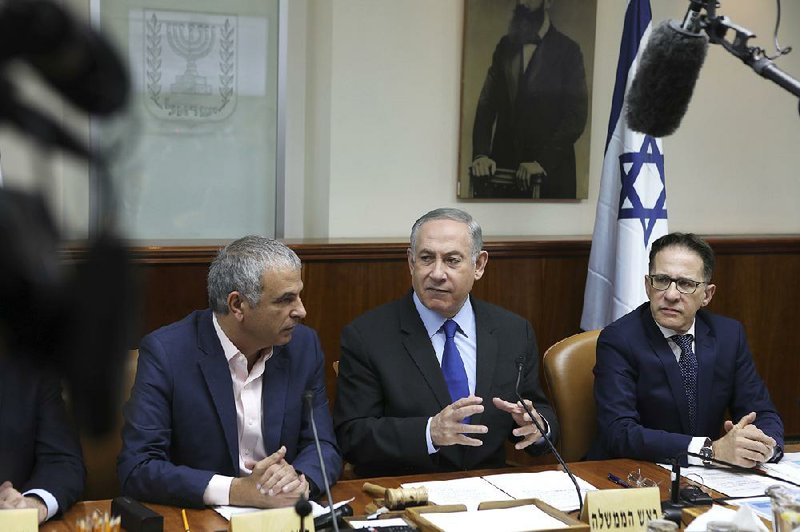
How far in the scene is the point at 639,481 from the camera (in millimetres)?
2924

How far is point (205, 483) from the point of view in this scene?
8.76 ft

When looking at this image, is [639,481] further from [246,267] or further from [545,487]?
[246,267]

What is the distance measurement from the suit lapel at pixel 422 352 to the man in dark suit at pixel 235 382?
39 cm

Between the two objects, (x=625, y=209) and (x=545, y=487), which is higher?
(x=625, y=209)

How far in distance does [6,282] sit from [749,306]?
18.2 ft

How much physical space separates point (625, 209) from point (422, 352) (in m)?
1.94

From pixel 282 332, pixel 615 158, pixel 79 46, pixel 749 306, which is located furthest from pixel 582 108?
pixel 79 46

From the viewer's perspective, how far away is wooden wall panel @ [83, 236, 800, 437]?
14.9 feet

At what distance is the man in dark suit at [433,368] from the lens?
3.31 meters

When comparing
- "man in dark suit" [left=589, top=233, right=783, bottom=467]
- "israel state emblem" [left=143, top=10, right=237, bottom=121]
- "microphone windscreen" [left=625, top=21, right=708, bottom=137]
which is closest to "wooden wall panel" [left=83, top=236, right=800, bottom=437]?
"israel state emblem" [left=143, top=10, right=237, bottom=121]

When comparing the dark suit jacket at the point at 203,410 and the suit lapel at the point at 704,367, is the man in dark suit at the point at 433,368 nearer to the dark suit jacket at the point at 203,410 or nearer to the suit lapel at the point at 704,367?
the dark suit jacket at the point at 203,410

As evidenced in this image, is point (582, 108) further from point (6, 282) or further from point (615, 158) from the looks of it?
point (6, 282)

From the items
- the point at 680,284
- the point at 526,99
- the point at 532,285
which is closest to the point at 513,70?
the point at 526,99

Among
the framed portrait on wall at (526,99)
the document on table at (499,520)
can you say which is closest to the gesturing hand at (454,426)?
the document on table at (499,520)
